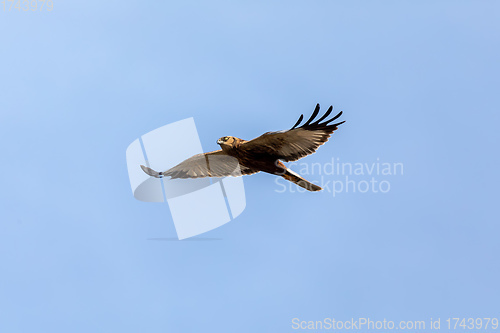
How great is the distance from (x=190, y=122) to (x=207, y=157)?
2.75 feet

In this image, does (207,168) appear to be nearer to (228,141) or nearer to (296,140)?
(228,141)

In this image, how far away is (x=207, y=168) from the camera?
42.2 feet

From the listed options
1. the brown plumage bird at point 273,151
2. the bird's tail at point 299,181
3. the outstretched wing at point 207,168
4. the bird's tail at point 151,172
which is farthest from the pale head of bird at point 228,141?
the bird's tail at point 151,172

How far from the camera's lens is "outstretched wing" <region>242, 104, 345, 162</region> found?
1091 cm

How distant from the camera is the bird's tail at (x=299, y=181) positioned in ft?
38.4

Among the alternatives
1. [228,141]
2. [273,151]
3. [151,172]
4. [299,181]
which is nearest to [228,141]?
[228,141]

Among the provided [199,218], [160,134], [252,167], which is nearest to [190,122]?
[160,134]

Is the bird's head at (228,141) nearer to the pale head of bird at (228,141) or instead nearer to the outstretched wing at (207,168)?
the pale head of bird at (228,141)

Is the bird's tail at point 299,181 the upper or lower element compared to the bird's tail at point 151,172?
lower

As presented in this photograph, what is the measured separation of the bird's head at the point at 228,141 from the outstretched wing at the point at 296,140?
0.17m

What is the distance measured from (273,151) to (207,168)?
204 centimetres

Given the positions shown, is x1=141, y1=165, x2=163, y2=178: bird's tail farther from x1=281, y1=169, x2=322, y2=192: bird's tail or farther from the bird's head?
x1=281, y1=169, x2=322, y2=192: bird's tail

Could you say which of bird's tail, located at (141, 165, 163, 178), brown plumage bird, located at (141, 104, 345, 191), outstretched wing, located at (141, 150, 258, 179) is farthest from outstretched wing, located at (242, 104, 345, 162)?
bird's tail, located at (141, 165, 163, 178)

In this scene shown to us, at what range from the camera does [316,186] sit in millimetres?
11891
